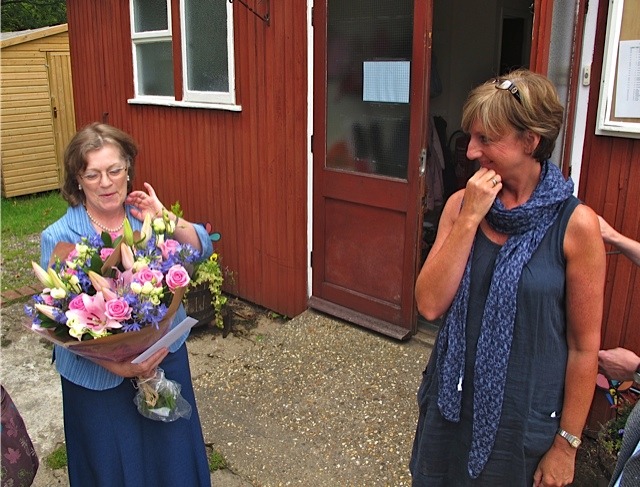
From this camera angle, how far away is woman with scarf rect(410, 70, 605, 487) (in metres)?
1.58

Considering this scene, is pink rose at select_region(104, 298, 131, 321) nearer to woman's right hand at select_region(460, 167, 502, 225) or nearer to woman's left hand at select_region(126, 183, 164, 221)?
woman's left hand at select_region(126, 183, 164, 221)

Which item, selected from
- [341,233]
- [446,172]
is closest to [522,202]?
[341,233]

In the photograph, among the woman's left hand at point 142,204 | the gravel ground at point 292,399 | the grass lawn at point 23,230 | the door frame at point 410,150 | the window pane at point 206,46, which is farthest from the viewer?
the grass lawn at point 23,230

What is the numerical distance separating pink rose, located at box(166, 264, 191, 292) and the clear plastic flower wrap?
18.1 inches

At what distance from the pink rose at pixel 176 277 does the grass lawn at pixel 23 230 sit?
4.92 metres

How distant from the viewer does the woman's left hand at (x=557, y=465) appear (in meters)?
1.68

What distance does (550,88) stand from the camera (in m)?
1.58

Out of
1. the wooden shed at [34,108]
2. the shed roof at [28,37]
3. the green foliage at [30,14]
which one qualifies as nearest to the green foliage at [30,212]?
the wooden shed at [34,108]

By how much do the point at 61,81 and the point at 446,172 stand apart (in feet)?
24.7

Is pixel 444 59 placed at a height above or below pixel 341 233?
above

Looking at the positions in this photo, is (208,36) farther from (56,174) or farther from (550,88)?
(56,174)

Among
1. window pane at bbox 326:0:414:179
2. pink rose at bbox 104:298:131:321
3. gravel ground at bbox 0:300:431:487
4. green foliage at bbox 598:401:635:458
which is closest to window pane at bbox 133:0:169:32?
window pane at bbox 326:0:414:179

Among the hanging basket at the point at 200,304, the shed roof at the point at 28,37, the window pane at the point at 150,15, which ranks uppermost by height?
the shed roof at the point at 28,37

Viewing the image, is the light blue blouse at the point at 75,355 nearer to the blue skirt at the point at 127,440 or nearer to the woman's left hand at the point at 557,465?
the blue skirt at the point at 127,440
